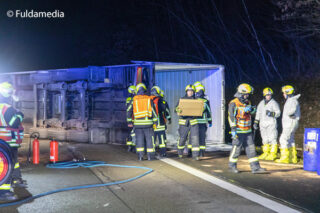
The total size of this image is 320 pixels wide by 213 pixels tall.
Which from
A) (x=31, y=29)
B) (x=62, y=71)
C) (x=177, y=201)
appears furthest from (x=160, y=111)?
(x=31, y=29)

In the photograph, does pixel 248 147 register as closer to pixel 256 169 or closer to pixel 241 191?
pixel 256 169

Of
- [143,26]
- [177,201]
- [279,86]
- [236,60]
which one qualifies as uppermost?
[143,26]

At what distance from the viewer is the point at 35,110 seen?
15836 mm

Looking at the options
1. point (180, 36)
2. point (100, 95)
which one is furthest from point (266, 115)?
point (180, 36)

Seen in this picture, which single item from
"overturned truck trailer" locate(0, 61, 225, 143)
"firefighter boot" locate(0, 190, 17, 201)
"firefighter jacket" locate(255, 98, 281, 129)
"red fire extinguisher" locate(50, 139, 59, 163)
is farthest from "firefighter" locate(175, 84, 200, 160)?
"firefighter boot" locate(0, 190, 17, 201)

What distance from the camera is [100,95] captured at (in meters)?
13.8

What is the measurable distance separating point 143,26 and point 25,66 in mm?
14240

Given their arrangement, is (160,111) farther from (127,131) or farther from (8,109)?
(8,109)

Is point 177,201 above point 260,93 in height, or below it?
below

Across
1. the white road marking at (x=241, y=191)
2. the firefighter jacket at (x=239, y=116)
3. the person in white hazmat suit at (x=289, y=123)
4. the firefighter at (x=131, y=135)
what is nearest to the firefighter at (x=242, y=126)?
the firefighter jacket at (x=239, y=116)

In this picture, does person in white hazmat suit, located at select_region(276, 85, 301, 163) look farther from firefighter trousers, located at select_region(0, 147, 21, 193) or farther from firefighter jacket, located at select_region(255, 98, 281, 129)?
firefighter trousers, located at select_region(0, 147, 21, 193)

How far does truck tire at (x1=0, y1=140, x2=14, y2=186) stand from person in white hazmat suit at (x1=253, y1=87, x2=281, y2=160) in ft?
20.9

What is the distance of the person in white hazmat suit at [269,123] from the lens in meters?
9.89

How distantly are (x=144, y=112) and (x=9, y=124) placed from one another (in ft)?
13.7
